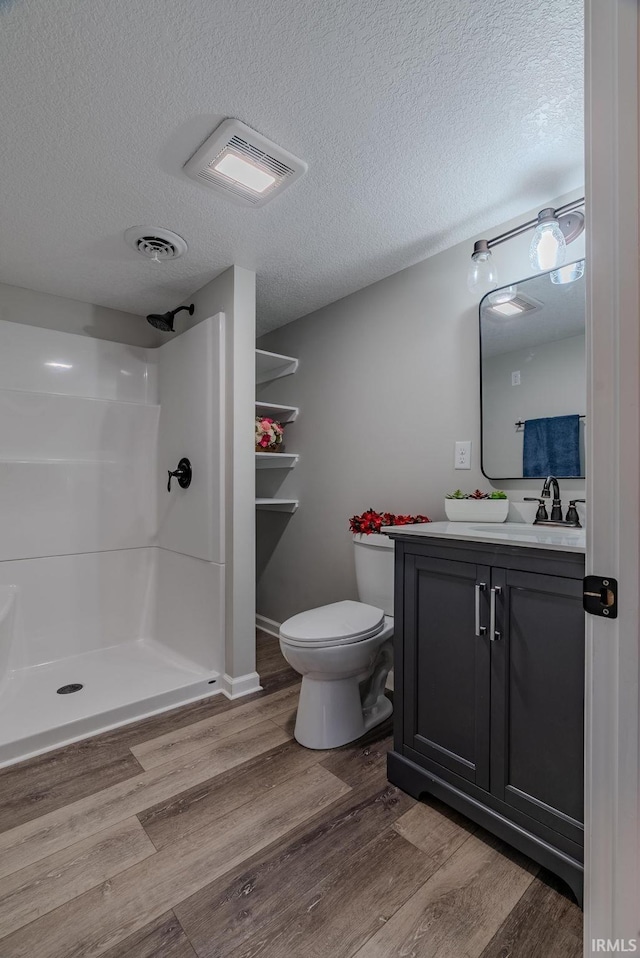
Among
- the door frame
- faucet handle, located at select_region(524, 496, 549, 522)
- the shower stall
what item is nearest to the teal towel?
faucet handle, located at select_region(524, 496, 549, 522)

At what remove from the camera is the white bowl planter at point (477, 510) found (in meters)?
1.84

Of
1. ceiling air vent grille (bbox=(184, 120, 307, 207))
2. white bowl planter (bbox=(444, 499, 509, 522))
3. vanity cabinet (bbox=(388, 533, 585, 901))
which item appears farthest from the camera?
white bowl planter (bbox=(444, 499, 509, 522))

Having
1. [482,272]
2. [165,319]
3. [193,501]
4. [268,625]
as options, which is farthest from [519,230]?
[268,625]

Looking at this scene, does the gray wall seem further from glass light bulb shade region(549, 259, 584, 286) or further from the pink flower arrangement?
the pink flower arrangement

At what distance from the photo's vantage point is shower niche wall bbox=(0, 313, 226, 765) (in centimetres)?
238

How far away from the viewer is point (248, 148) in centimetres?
151

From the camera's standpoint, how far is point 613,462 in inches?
27.7

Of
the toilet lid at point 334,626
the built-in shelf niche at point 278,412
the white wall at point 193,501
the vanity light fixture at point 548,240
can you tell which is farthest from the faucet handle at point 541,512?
the built-in shelf niche at point 278,412

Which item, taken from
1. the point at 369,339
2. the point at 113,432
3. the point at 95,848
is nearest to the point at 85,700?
the point at 95,848

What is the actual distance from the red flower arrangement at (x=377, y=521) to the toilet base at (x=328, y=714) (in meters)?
0.67

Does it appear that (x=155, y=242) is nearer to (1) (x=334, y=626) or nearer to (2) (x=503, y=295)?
(2) (x=503, y=295)

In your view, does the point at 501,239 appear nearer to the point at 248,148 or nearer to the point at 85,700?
the point at 248,148

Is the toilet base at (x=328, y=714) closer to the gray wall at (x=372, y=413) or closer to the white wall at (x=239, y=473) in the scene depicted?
the white wall at (x=239, y=473)

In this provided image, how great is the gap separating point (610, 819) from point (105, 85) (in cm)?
204
